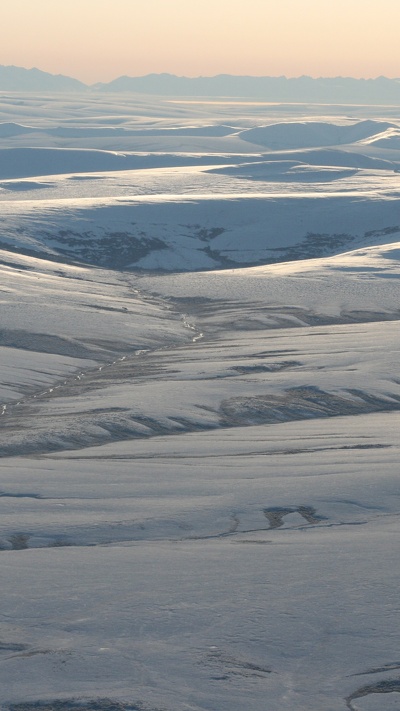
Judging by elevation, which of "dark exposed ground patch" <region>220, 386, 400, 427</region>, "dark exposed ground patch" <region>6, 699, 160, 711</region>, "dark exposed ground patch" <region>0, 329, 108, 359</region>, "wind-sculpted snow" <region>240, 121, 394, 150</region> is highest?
"wind-sculpted snow" <region>240, 121, 394, 150</region>

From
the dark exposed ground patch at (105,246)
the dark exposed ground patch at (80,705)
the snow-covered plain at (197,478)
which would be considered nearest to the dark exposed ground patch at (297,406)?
the snow-covered plain at (197,478)

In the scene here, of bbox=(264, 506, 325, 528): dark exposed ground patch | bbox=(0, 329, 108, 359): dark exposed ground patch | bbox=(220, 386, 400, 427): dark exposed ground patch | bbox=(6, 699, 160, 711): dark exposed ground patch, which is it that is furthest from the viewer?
bbox=(0, 329, 108, 359): dark exposed ground patch

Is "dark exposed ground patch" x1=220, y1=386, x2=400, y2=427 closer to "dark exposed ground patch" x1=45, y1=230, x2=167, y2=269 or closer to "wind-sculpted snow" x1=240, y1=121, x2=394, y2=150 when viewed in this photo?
"dark exposed ground patch" x1=45, y1=230, x2=167, y2=269

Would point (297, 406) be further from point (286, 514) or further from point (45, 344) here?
point (45, 344)

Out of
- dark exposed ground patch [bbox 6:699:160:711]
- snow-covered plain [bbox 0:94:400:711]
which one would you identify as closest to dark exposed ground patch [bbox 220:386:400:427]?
snow-covered plain [bbox 0:94:400:711]

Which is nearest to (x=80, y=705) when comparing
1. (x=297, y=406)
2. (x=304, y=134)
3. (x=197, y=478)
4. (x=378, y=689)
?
A: (x=378, y=689)

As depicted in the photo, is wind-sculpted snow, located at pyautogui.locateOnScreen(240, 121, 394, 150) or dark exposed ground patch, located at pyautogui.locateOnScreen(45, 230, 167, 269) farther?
wind-sculpted snow, located at pyautogui.locateOnScreen(240, 121, 394, 150)

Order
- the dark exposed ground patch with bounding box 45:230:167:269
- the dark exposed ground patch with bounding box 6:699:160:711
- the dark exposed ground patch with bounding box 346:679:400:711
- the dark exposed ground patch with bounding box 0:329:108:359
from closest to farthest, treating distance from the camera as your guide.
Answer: the dark exposed ground patch with bounding box 6:699:160:711 < the dark exposed ground patch with bounding box 346:679:400:711 < the dark exposed ground patch with bounding box 0:329:108:359 < the dark exposed ground patch with bounding box 45:230:167:269

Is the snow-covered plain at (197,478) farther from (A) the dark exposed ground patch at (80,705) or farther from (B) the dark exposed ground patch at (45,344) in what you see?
(B) the dark exposed ground patch at (45,344)

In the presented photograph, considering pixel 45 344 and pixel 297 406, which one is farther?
pixel 45 344
